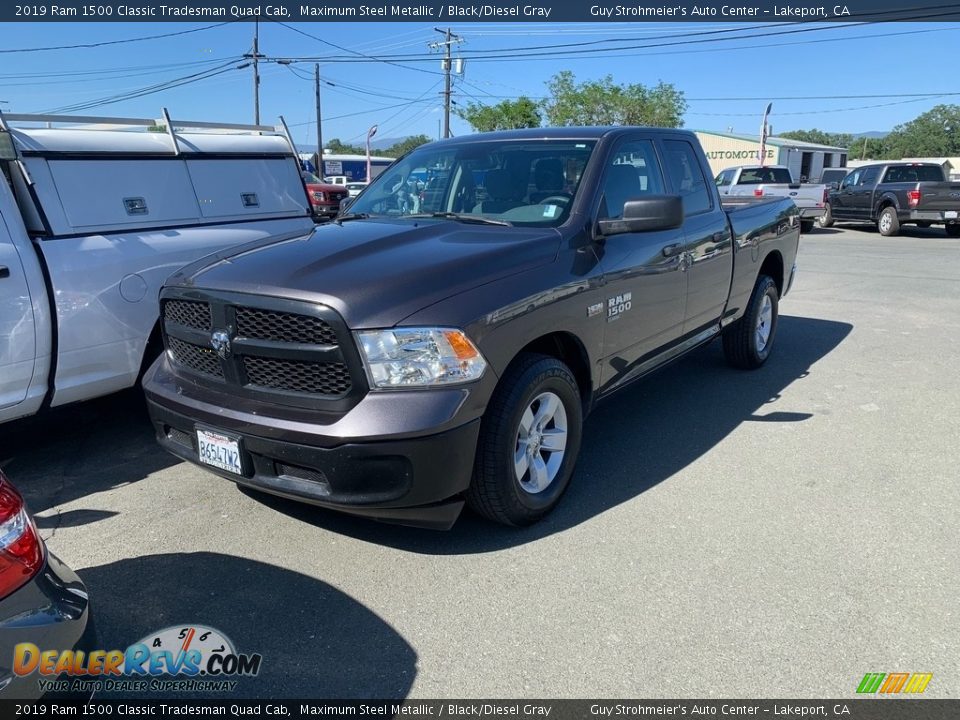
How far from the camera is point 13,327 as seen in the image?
3.88 metres

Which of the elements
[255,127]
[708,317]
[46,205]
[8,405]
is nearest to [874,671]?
[708,317]

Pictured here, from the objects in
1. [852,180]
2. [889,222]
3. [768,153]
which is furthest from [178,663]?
[768,153]

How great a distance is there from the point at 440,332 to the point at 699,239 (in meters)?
2.66

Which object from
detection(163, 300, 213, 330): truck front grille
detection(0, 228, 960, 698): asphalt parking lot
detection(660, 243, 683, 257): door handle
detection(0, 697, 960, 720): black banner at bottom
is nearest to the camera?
detection(0, 697, 960, 720): black banner at bottom

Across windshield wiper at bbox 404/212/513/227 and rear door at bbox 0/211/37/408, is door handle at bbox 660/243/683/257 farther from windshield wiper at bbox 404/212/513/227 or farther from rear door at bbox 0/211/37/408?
rear door at bbox 0/211/37/408

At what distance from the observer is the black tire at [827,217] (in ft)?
68.3

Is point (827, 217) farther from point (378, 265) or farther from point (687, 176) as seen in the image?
point (378, 265)

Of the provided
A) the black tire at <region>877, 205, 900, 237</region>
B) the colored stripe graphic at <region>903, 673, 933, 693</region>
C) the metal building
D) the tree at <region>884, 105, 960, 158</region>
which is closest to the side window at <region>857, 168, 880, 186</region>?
the black tire at <region>877, 205, 900, 237</region>

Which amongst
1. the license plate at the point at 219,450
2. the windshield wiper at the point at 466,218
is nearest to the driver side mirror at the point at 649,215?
the windshield wiper at the point at 466,218

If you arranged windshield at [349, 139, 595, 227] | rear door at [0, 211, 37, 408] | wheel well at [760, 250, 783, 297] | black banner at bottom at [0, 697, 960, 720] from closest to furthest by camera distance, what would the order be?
1. black banner at bottom at [0, 697, 960, 720]
2. rear door at [0, 211, 37, 408]
3. windshield at [349, 139, 595, 227]
4. wheel well at [760, 250, 783, 297]

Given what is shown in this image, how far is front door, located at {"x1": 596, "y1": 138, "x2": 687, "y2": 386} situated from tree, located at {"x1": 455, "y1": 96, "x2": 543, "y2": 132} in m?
39.7

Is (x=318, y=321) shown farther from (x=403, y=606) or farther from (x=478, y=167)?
(x=478, y=167)

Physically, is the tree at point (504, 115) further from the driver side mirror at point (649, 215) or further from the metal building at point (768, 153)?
the driver side mirror at point (649, 215)

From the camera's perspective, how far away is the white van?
3980 millimetres
